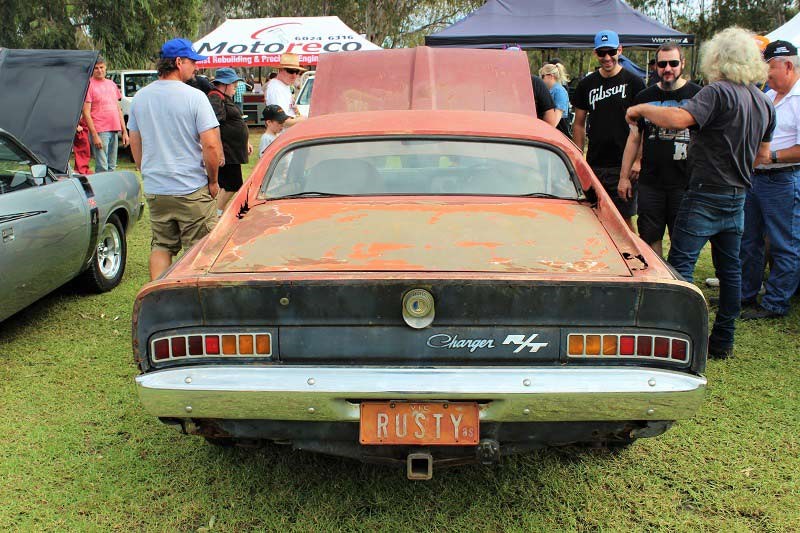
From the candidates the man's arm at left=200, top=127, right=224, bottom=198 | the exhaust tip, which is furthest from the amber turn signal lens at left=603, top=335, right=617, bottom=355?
the man's arm at left=200, top=127, right=224, bottom=198

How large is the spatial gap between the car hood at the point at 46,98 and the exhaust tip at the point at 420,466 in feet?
13.5

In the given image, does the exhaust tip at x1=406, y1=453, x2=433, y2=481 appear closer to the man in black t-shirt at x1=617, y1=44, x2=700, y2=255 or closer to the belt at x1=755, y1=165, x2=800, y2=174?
the man in black t-shirt at x1=617, y1=44, x2=700, y2=255

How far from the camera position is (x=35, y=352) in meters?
4.54

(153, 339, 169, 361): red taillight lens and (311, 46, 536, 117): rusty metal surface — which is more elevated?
(311, 46, 536, 117): rusty metal surface

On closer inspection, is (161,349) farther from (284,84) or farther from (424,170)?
(284,84)

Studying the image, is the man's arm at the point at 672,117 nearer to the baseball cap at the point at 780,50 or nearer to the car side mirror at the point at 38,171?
the baseball cap at the point at 780,50

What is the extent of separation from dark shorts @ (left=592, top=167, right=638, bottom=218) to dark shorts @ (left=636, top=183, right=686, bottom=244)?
0.39m

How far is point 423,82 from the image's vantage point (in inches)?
208

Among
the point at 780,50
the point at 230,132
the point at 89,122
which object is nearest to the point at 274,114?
the point at 230,132

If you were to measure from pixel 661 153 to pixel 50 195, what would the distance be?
4.21 metres

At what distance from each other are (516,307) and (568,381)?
0.99ft

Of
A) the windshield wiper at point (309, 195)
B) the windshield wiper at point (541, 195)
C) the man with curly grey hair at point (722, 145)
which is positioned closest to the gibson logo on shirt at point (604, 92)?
the man with curly grey hair at point (722, 145)

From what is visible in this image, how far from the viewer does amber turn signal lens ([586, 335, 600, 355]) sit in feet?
7.94

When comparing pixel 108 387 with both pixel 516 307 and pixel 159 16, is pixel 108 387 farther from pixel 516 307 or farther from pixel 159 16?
pixel 159 16
